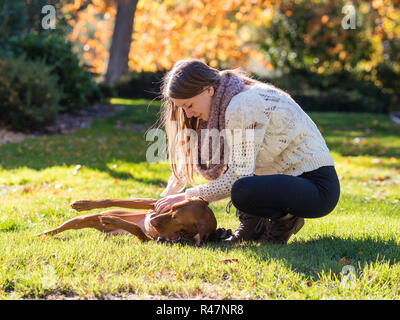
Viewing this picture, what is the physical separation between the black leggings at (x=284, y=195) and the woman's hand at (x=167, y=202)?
42 centimetres

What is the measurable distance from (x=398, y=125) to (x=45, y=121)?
8603mm

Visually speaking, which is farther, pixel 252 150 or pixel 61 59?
pixel 61 59

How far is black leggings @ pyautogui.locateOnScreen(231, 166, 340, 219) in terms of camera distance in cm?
329

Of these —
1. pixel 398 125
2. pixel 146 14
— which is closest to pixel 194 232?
pixel 398 125

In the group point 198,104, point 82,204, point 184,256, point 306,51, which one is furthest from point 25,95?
point 306,51

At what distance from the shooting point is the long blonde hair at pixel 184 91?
3348 mm

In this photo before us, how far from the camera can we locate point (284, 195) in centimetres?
330

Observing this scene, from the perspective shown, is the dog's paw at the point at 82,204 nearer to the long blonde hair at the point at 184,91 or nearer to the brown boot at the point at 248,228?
the long blonde hair at the point at 184,91

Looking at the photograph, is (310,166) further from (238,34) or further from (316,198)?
(238,34)

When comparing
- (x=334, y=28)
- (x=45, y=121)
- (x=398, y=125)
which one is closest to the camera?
(x=45, y=121)

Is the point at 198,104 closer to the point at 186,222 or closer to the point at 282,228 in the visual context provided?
the point at 186,222

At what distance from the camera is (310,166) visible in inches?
139

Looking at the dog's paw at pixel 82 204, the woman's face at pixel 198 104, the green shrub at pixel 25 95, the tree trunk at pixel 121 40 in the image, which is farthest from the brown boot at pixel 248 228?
the tree trunk at pixel 121 40

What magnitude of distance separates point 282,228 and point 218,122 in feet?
2.89
